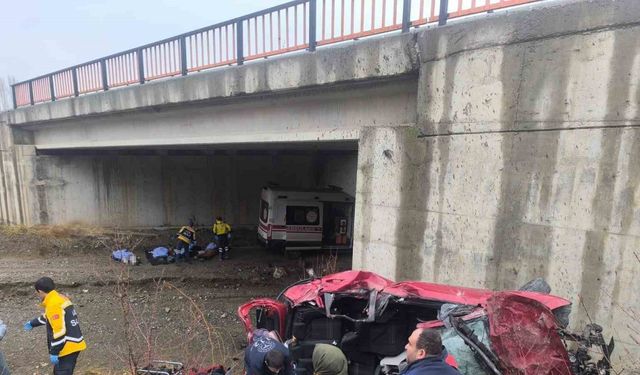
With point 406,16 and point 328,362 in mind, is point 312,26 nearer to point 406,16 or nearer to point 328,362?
point 406,16

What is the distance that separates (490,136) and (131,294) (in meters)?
9.19

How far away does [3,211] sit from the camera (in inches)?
585

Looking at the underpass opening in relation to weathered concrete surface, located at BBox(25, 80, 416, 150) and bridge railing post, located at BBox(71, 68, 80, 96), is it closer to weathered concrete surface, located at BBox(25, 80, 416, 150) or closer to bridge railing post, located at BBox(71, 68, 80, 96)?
bridge railing post, located at BBox(71, 68, 80, 96)

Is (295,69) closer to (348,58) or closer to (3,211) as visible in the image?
(348,58)

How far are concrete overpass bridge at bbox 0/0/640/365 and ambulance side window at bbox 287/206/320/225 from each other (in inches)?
238

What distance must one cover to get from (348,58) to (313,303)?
3.19 meters

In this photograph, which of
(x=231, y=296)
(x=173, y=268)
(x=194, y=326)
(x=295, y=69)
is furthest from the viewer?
(x=173, y=268)

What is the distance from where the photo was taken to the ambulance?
42.5ft

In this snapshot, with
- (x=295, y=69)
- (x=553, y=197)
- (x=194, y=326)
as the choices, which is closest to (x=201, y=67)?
(x=295, y=69)

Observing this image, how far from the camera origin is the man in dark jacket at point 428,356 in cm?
232

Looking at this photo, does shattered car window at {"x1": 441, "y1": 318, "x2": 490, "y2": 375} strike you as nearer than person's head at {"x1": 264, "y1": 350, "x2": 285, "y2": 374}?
Yes

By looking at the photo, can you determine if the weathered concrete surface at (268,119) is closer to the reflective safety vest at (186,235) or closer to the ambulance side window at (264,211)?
the reflective safety vest at (186,235)

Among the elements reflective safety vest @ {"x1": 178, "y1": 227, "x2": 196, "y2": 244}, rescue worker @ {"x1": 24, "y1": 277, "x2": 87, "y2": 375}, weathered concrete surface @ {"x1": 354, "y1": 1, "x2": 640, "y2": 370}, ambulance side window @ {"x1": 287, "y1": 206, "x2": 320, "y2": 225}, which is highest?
weathered concrete surface @ {"x1": 354, "y1": 1, "x2": 640, "y2": 370}

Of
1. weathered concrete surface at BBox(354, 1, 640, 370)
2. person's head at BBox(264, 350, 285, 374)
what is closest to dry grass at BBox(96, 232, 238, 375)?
person's head at BBox(264, 350, 285, 374)
